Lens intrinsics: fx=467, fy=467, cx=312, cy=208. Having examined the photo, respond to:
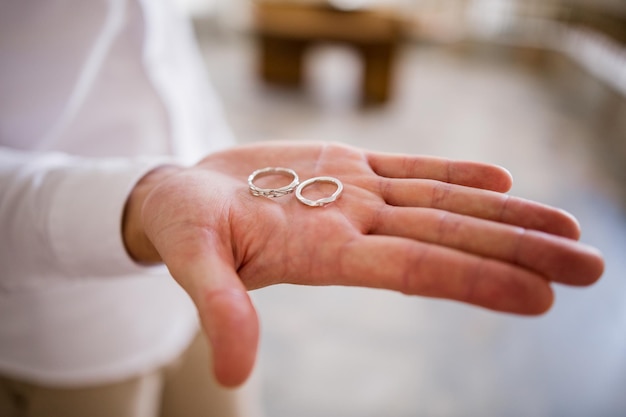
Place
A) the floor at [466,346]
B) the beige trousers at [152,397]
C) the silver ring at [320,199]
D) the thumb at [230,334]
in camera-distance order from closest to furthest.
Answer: the thumb at [230,334] < the silver ring at [320,199] < the beige trousers at [152,397] < the floor at [466,346]

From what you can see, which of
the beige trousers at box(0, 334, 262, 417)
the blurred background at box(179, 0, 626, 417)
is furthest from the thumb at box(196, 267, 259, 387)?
the blurred background at box(179, 0, 626, 417)

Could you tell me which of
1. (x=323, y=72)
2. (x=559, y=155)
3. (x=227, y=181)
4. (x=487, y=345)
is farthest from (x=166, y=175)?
(x=323, y=72)

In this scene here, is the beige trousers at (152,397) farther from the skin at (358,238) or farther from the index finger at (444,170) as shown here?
the index finger at (444,170)

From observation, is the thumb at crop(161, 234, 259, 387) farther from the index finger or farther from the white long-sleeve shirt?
the index finger

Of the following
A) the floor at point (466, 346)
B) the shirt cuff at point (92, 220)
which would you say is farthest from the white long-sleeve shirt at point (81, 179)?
the floor at point (466, 346)

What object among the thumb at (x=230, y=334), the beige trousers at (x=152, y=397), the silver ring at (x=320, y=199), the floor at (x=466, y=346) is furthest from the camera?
the floor at (x=466, y=346)

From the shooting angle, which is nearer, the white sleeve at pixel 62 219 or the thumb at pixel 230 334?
the thumb at pixel 230 334
